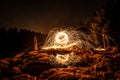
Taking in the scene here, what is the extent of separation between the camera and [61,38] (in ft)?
93.0

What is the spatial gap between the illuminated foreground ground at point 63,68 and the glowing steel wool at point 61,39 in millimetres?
2210

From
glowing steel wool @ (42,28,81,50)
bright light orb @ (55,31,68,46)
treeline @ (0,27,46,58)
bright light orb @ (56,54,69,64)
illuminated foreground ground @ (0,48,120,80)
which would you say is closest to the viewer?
illuminated foreground ground @ (0,48,120,80)

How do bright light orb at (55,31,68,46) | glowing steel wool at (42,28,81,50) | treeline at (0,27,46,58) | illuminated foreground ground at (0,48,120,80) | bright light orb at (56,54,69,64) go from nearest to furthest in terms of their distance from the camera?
1. illuminated foreground ground at (0,48,120,80)
2. bright light orb at (56,54,69,64)
3. bright light orb at (55,31,68,46)
4. glowing steel wool at (42,28,81,50)
5. treeline at (0,27,46,58)

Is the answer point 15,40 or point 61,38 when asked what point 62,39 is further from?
point 15,40

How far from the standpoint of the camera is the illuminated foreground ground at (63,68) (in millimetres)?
20859

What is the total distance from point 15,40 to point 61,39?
31.2 m

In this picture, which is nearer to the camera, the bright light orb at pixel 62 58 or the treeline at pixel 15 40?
the bright light orb at pixel 62 58

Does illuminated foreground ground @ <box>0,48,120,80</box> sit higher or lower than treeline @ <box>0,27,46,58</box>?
lower

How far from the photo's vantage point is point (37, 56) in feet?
86.8

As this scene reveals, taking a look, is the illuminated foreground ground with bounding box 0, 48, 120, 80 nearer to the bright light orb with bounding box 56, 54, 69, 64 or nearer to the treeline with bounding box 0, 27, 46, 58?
the bright light orb with bounding box 56, 54, 69, 64

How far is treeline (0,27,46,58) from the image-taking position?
51031mm

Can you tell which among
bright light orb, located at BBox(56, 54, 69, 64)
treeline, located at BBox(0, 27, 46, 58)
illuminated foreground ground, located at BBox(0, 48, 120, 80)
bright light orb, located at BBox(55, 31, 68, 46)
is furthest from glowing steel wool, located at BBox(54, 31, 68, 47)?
treeline, located at BBox(0, 27, 46, 58)

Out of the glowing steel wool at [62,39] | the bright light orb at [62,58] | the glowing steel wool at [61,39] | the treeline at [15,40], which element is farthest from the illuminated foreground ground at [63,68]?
the treeline at [15,40]

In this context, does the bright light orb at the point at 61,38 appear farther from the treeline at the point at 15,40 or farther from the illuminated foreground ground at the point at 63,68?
the treeline at the point at 15,40
